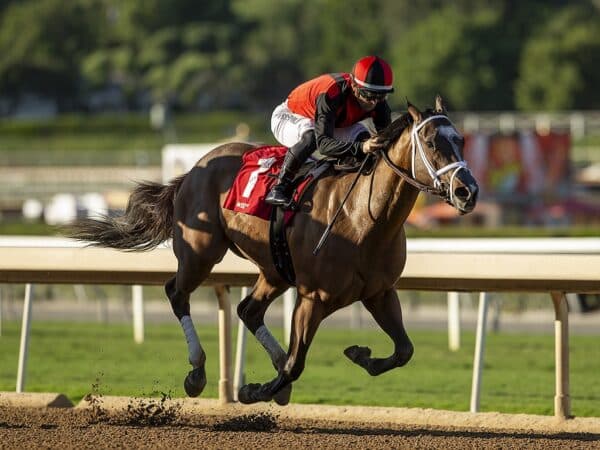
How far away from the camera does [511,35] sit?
208 feet

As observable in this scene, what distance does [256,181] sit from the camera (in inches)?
268

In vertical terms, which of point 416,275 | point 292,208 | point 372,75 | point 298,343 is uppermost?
point 372,75

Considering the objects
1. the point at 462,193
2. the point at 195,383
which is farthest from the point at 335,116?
the point at 195,383

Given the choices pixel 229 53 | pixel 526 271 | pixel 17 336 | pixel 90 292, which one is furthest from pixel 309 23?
pixel 526 271

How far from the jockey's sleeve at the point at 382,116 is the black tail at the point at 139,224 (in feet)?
4.27

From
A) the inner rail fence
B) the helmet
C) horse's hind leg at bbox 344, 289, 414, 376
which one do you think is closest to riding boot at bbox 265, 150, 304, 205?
the helmet

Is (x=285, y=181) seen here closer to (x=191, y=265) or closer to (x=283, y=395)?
(x=191, y=265)

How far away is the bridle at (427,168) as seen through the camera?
582cm

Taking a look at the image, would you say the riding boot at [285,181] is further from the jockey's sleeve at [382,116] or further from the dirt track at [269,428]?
the dirt track at [269,428]

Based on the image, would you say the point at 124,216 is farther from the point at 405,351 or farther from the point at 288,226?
the point at 405,351

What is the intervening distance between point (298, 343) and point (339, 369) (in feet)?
11.5

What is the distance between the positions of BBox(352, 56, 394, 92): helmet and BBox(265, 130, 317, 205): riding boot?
0.40 metres

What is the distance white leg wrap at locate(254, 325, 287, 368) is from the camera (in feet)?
22.0

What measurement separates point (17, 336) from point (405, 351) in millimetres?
5880
